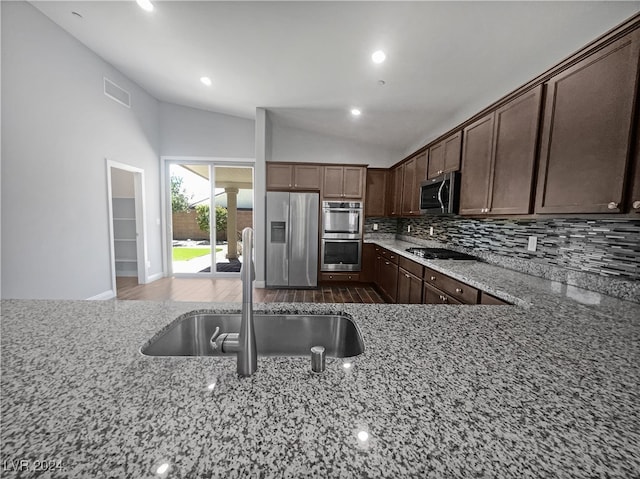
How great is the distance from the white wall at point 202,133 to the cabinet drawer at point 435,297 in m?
4.09

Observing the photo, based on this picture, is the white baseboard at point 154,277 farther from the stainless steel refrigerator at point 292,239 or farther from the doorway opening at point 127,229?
the stainless steel refrigerator at point 292,239

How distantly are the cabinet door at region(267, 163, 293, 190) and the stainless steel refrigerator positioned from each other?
19 centimetres

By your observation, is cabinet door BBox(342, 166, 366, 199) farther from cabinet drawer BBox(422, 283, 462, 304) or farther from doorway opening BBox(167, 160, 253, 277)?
cabinet drawer BBox(422, 283, 462, 304)

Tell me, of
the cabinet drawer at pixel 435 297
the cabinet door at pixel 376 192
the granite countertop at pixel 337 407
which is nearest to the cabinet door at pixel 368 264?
the cabinet door at pixel 376 192

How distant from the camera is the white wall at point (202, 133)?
16.1 ft

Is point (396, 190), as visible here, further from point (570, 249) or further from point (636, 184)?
point (636, 184)

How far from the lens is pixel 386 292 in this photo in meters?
3.91

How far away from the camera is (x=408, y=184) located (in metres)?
4.00

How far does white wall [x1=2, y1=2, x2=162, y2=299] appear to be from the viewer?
8.21 ft

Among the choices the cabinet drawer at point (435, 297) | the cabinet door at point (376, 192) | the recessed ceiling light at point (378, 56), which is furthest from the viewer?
the cabinet door at point (376, 192)

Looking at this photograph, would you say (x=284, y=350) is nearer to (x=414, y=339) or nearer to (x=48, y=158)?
(x=414, y=339)

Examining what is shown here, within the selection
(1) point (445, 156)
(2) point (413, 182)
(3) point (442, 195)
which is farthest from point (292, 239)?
(1) point (445, 156)

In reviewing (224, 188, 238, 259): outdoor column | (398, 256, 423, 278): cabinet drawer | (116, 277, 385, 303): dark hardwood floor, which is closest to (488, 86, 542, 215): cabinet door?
(398, 256, 423, 278): cabinet drawer

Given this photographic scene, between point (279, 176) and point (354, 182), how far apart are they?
1.30 meters
